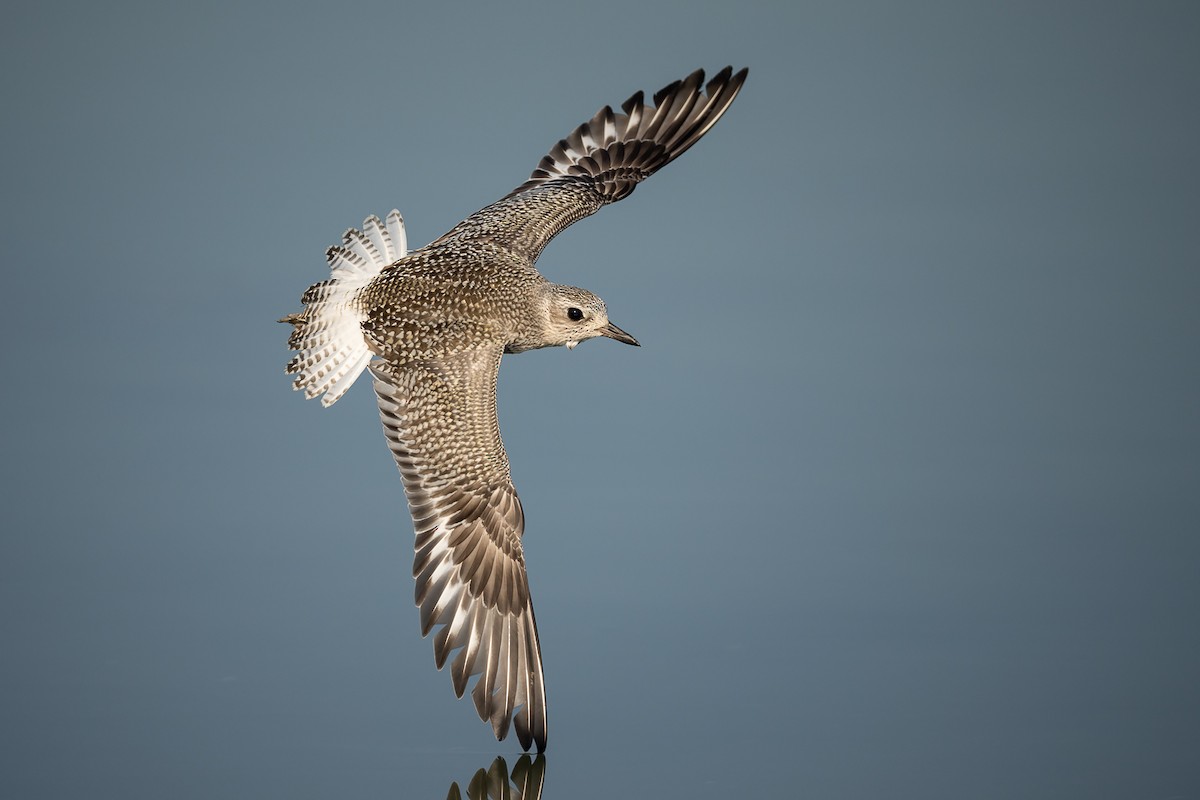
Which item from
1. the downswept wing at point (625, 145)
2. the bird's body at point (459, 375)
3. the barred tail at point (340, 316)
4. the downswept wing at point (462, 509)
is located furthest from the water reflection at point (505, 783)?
the downswept wing at point (625, 145)

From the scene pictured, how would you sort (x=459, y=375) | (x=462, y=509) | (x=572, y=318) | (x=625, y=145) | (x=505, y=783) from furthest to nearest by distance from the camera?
(x=625, y=145) < (x=572, y=318) < (x=459, y=375) < (x=462, y=509) < (x=505, y=783)

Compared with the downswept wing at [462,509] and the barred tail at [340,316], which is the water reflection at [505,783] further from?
the barred tail at [340,316]

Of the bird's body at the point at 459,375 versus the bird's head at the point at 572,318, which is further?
the bird's head at the point at 572,318

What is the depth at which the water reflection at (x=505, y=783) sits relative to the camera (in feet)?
22.7

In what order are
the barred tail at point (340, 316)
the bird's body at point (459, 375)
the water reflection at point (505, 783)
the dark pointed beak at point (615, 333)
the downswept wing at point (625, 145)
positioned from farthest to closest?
the downswept wing at point (625, 145) → the dark pointed beak at point (615, 333) → the barred tail at point (340, 316) → the bird's body at point (459, 375) → the water reflection at point (505, 783)

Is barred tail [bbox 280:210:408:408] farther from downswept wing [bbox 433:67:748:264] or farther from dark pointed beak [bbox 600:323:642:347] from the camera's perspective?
dark pointed beak [bbox 600:323:642:347]

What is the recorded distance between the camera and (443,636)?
8.04 metres

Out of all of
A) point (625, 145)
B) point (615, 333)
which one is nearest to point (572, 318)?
point (615, 333)

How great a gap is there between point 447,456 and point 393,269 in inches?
50.7

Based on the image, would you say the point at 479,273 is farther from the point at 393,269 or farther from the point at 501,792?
the point at 501,792

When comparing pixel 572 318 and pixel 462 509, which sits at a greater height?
pixel 572 318

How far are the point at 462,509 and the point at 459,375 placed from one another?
738 mm

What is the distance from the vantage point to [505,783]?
705 cm

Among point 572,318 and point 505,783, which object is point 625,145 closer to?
point 572,318
